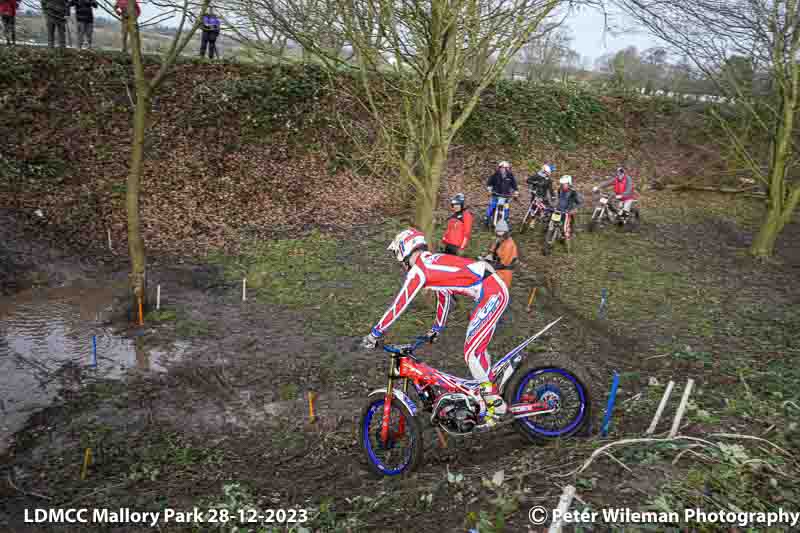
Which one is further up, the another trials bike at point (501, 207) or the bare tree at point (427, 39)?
the bare tree at point (427, 39)

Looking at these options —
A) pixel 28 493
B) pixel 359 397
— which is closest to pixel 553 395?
pixel 359 397

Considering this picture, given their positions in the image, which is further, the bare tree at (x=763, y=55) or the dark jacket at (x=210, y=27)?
the bare tree at (x=763, y=55)

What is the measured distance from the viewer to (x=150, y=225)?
13.5m

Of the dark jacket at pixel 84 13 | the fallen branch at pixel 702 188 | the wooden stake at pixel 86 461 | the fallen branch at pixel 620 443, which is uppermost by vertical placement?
the dark jacket at pixel 84 13

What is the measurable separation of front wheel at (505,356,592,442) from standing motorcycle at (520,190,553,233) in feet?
32.3

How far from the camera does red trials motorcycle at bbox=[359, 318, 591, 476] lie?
499 centimetres

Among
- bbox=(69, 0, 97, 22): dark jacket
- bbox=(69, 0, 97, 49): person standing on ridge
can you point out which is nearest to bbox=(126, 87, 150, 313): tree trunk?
bbox=(69, 0, 97, 22): dark jacket

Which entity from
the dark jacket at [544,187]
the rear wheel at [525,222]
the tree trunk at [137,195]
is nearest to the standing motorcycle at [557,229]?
the dark jacket at [544,187]

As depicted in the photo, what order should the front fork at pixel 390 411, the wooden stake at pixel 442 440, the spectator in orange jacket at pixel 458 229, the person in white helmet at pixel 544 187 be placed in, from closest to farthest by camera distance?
1. the front fork at pixel 390 411
2. the wooden stake at pixel 442 440
3. the spectator in orange jacket at pixel 458 229
4. the person in white helmet at pixel 544 187

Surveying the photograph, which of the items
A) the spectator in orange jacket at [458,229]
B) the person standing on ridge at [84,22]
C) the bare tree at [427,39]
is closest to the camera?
the bare tree at [427,39]

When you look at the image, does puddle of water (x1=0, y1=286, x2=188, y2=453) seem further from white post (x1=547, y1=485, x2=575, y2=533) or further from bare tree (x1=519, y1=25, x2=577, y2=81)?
bare tree (x1=519, y1=25, x2=577, y2=81)

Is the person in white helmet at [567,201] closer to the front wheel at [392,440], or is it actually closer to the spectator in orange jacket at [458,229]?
the spectator in orange jacket at [458,229]

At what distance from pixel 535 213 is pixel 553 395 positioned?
1043cm

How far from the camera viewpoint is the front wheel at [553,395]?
195 inches
